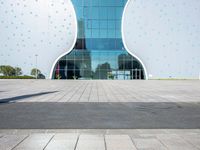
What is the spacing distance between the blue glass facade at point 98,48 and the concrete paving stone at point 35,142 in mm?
41283

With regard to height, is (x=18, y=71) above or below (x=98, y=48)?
below

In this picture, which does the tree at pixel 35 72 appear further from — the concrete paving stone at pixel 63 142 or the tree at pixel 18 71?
the concrete paving stone at pixel 63 142

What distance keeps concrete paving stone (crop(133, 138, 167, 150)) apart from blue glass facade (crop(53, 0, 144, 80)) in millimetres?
41615

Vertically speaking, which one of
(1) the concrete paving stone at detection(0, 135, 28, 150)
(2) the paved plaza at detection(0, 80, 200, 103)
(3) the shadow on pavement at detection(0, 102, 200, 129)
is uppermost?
(2) the paved plaza at detection(0, 80, 200, 103)

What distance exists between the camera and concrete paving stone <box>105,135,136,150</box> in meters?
4.79

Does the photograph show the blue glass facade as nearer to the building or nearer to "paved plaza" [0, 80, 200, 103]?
the building

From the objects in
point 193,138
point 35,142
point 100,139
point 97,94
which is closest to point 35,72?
point 97,94

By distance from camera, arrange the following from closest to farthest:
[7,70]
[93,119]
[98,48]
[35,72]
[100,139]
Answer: [100,139]
[93,119]
[7,70]
[35,72]
[98,48]

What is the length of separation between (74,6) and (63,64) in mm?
11367

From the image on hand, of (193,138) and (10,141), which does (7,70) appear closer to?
(10,141)

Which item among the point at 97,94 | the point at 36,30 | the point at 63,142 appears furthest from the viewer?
the point at 36,30

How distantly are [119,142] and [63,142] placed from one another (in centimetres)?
117

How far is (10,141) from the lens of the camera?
16.9 ft

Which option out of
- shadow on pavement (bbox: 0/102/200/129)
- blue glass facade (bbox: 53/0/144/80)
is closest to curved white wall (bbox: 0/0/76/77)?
blue glass facade (bbox: 53/0/144/80)
